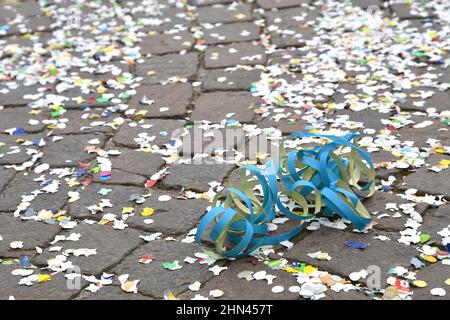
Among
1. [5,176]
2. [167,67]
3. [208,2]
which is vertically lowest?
[5,176]

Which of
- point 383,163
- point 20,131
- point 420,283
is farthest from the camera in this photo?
point 20,131

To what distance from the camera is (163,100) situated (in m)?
4.35

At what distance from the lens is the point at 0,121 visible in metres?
4.27

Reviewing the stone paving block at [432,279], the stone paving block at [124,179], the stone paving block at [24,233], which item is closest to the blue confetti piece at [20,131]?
the stone paving block at [124,179]

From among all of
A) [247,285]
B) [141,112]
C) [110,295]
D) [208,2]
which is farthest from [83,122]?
[208,2]

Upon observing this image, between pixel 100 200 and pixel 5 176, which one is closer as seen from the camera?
pixel 100 200

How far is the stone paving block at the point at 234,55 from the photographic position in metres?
4.77

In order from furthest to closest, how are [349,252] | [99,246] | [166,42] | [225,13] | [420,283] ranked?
[225,13], [166,42], [99,246], [349,252], [420,283]

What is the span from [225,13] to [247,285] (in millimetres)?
A: 3251

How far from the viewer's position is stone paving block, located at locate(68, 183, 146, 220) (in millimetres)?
3299

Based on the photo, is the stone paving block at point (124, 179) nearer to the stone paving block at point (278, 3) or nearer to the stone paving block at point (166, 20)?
the stone paving block at point (166, 20)

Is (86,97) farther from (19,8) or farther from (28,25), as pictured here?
(19,8)

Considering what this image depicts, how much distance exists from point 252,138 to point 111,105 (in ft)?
3.18
